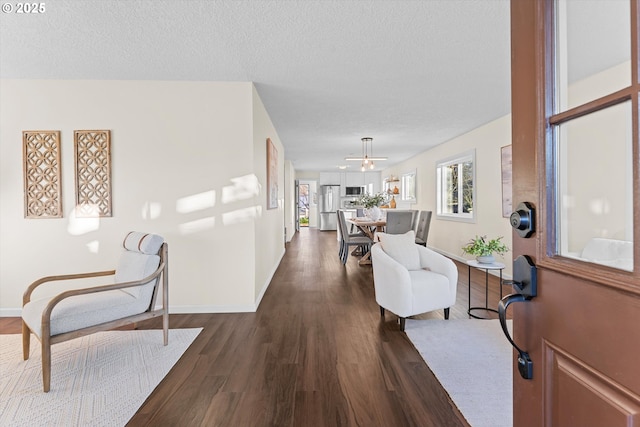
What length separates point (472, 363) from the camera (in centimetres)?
215

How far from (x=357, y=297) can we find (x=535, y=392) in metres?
3.01

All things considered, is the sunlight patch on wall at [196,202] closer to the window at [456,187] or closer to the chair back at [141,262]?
the chair back at [141,262]

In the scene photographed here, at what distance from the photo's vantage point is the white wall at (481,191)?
4.53 meters

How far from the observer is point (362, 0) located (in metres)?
1.95

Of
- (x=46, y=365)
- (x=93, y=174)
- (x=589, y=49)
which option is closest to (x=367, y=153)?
(x=93, y=174)

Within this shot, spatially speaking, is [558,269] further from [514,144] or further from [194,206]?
[194,206]

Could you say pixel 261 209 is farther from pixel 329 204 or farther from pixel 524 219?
pixel 329 204

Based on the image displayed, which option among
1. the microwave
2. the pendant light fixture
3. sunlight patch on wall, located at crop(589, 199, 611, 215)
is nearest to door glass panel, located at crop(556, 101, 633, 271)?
sunlight patch on wall, located at crop(589, 199, 611, 215)

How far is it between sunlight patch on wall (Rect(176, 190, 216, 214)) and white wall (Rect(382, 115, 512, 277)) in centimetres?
407

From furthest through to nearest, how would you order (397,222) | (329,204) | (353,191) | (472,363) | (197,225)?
(353,191) → (329,204) → (397,222) → (197,225) → (472,363)

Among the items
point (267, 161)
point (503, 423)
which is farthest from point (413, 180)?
point (503, 423)

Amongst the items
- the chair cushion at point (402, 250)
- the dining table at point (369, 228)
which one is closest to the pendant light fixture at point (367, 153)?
the dining table at point (369, 228)

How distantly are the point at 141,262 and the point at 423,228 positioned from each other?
4.48 meters

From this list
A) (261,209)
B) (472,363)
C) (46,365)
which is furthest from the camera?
(261,209)
